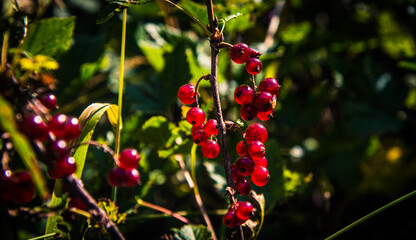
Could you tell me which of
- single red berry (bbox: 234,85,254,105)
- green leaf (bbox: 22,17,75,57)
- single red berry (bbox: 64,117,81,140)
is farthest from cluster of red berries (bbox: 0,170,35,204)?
green leaf (bbox: 22,17,75,57)

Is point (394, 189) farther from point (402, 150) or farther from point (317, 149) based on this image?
point (317, 149)

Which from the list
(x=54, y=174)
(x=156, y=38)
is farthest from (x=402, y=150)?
(x=54, y=174)

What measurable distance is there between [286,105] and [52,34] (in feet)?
4.24

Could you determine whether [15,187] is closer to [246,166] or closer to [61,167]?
[61,167]

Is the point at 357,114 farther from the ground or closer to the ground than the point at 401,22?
closer to the ground

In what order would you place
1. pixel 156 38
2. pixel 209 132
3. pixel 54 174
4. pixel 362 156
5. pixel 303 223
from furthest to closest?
pixel 362 156 → pixel 303 223 → pixel 156 38 → pixel 209 132 → pixel 54 174

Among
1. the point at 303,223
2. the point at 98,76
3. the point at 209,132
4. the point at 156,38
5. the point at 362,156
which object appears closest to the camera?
the point at 209,132

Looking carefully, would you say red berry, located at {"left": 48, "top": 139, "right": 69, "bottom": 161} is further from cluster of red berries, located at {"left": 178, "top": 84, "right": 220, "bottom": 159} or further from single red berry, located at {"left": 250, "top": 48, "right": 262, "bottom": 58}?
single red berry, located at {"left": 250, "top": 48, "right": 262, "bottom": 58}

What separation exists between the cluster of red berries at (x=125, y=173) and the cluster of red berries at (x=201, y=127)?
210 millimetres

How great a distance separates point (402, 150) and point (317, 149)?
58 centimetres

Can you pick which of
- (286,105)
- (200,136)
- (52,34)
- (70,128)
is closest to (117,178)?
(70,128)

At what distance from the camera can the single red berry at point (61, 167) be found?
21.3 inches

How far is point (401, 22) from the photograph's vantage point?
89.7 inches

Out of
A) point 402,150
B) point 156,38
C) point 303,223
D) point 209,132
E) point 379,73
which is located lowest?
point 303,223
